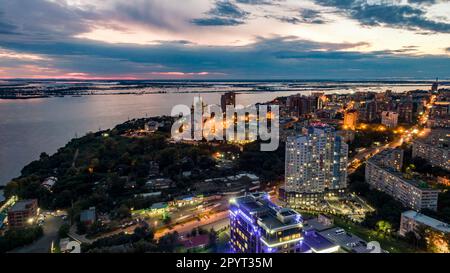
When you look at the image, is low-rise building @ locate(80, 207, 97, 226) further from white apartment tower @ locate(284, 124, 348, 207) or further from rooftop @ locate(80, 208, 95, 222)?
white apartment tower @ locate(284, 124, 348, 207)

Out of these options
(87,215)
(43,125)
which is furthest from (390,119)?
(43,125)

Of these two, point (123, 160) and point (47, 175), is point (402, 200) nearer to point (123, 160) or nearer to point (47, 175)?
point (123, 160)

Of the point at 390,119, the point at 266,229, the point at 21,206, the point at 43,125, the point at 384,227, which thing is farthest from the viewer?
the point at 43,125

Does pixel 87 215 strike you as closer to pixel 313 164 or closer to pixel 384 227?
pixel 313 164

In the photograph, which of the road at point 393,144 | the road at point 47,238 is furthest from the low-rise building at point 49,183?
the road at point 393,144

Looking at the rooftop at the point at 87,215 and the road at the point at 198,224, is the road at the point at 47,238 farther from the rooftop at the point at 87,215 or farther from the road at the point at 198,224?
the road at the point at 198,224

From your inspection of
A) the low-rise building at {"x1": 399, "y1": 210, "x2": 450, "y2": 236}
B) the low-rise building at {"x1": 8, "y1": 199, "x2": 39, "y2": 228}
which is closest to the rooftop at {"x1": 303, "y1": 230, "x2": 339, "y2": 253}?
the low-rise building at {"x1": 399, "y1": 210, "x2": 450, "y2": 236}
